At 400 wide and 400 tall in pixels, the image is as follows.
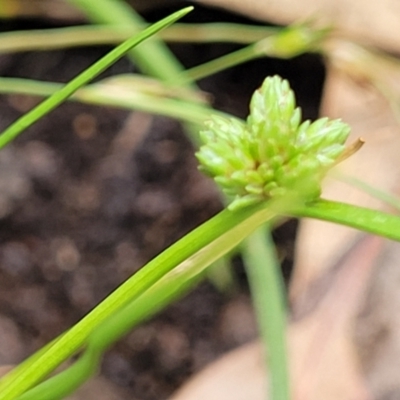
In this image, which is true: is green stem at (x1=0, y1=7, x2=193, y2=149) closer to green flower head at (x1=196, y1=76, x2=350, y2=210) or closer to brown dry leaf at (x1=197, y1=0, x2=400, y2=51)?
green flower head at (x1=196, y1=76, x2=350, y2=210)

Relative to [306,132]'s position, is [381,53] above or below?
above

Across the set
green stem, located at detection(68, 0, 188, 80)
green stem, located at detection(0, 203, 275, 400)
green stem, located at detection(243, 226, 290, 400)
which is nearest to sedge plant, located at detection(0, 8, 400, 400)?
green stem, located at detection(0, 203, 275, 400)

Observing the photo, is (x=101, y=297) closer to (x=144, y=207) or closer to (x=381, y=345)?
(x=144, y=207)

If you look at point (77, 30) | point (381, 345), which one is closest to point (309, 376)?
point (381, 345)

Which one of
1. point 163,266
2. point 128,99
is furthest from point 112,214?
point 163,266

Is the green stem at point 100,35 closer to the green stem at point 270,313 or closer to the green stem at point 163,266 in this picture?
the green stem at point 270,313

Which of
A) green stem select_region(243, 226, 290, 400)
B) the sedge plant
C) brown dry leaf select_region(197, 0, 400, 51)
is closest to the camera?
the sedge plant
